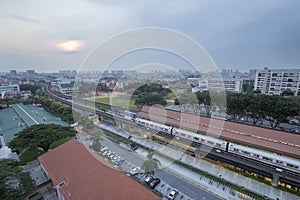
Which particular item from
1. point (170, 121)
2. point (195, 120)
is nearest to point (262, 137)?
point (195, 120)

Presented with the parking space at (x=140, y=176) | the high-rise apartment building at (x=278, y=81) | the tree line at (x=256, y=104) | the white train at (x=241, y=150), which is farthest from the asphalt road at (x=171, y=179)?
the high-rise apartment building at (x=278, y=81)

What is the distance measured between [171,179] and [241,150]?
5.39 m

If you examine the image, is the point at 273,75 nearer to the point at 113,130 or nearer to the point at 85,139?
the point at 113,130

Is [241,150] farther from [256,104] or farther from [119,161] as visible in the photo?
[119,161]

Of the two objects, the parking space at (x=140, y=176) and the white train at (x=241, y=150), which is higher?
the white train at (x=241, y=150)

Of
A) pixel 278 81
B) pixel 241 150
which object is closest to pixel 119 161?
pixel 241 150

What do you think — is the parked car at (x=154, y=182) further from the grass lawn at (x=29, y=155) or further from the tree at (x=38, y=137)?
the grass lawn at (x=29, y=155)

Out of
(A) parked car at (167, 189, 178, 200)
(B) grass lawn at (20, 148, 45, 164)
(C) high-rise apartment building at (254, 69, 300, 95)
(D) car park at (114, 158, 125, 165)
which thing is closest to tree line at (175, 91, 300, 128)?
(A) parked car at (167, 189, 178, 200)

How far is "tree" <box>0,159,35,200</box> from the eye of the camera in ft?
19.5

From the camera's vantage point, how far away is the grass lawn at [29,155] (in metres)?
11.2

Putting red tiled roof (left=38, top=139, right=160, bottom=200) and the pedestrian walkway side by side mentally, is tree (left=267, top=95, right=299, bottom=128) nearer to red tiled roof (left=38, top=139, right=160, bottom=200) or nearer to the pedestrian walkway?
the pedestrian walkway

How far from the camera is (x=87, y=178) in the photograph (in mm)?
6930

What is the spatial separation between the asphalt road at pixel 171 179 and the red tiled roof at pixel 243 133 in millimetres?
4348

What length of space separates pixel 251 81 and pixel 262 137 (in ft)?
153
